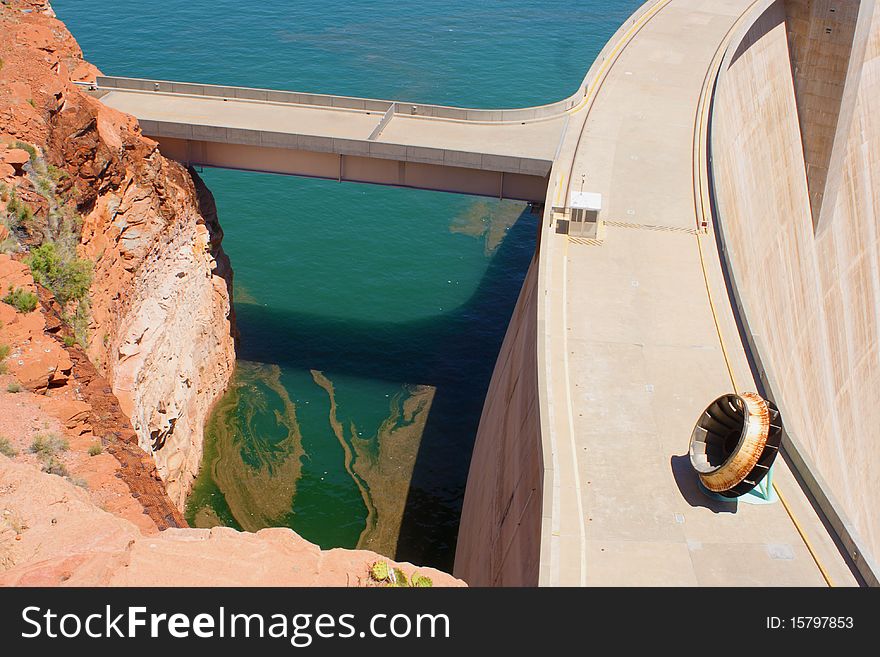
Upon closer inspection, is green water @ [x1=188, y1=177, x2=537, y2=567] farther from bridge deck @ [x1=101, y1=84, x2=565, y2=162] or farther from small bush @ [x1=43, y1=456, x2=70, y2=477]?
small bush @ [x1=43, y1=456, x2=70, y2=477]

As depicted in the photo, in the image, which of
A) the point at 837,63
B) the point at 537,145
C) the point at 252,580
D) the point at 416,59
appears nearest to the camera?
the point at 252,580

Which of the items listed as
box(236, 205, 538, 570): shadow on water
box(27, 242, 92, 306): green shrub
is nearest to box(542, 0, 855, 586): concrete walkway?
box(236, 205, 538, 570): shadow on water

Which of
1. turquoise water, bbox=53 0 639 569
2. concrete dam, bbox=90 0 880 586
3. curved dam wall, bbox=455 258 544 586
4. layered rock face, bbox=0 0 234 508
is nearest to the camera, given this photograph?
concrete dam, bbox=90 0 880 586

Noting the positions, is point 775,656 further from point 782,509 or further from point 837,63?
point 837,63

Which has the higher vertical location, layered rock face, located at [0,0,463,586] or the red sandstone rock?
the red sandstone rock

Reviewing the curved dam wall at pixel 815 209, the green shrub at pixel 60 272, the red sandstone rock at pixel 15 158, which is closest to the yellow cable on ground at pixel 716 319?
the curved dam wall at pixel 815 209

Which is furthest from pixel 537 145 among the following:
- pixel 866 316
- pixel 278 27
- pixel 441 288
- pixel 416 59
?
pixel 278 27
